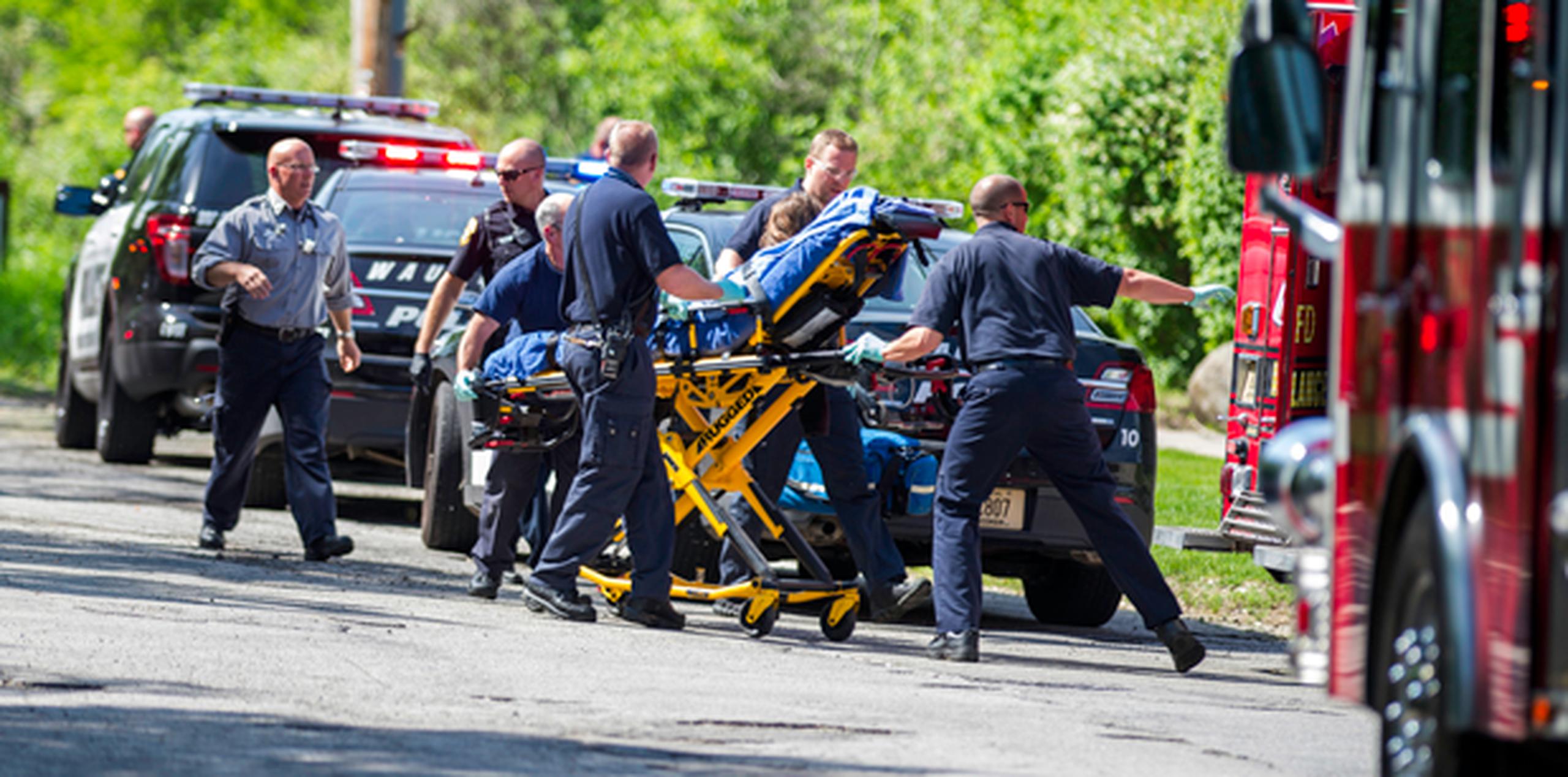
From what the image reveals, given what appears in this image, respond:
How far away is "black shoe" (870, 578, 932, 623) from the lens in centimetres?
966

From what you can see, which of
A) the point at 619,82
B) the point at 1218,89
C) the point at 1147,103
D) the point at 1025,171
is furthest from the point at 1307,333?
the point at 619,82

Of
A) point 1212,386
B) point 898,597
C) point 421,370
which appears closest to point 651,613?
point 898,597

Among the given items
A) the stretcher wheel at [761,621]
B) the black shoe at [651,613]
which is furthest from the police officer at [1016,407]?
the black shoe at [651,613]

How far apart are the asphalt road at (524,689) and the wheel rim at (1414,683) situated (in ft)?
4.64

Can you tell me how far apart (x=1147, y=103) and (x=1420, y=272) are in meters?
15.9

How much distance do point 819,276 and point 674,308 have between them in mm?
639

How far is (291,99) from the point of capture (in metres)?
15.2

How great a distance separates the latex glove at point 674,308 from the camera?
931cm

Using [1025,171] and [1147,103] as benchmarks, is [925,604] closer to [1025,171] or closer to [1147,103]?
[1147,103]

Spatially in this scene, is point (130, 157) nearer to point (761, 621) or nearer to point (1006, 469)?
point (761, 621)

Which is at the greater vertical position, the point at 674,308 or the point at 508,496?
the point at 674,308

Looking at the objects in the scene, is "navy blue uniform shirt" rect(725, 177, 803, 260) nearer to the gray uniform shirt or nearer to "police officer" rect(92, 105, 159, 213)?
the gray uniform shirt

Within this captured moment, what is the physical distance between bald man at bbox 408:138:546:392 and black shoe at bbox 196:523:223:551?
1.08 meters

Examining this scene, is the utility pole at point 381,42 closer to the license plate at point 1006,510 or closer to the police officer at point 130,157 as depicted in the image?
the police officer at point 130,157
